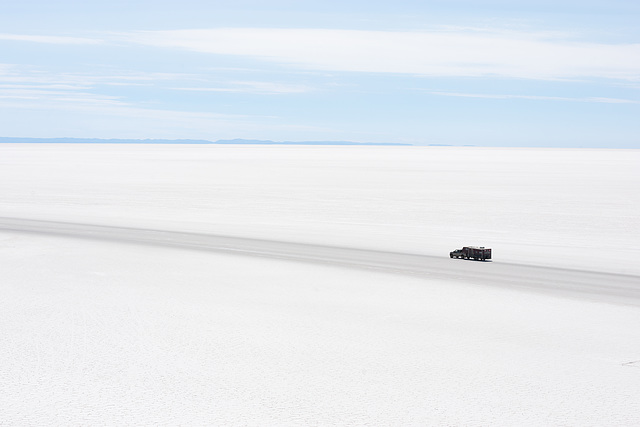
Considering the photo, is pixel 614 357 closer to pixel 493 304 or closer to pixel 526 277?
pixel 493 304

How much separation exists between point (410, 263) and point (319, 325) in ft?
20.3

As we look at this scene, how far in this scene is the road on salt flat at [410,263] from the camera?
13711mm

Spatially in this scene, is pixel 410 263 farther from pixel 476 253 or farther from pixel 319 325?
pixel 319 325

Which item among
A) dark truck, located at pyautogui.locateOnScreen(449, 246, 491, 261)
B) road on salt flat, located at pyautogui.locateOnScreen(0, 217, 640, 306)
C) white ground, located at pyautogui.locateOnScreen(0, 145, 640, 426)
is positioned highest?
dark truck, located at pyautogui.locateOnScreen(449, 246, 491, 261)

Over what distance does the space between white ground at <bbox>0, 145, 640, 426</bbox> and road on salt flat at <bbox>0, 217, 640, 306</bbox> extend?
93mm

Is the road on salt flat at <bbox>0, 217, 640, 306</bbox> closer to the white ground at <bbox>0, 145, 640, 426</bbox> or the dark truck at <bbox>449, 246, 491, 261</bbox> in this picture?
the white ground at <bbox>0, 145, 640, 426</bbox>

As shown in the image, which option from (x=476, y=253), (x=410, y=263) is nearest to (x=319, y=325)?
(x=410, y=263)

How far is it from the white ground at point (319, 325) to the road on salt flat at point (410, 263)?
9cm

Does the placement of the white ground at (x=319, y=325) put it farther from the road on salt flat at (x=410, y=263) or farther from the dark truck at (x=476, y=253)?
the dark truck at (x=476, y=253)

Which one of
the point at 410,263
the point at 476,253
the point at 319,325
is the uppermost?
the point at 476,253

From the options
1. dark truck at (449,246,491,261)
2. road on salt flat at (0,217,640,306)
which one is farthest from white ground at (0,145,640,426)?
dark truck at (449,246,491,261)

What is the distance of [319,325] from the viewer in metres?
10.7

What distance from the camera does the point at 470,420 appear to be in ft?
22.3

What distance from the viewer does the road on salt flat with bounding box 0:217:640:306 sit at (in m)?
13.7
